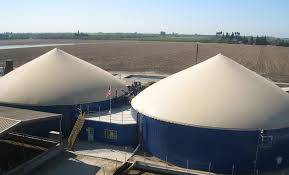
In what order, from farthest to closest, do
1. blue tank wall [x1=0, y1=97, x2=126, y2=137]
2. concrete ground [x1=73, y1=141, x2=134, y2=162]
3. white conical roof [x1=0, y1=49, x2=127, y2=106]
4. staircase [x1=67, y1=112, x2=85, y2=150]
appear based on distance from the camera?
white conical roof [x1=0, y1=49, x2=127, y2=106]
blue tank wall [x1=0, y1=97, x2=126, y2=137]
staircase [x1=67, y1=112, x2=85, y2=150]
concrete ground [x1=73, y1=141, x2=134, y2=162]

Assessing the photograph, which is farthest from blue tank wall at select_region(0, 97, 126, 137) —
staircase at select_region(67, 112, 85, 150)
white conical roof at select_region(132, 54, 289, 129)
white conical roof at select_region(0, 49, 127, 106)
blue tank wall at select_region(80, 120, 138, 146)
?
white conical roof at select_region(132, 54, 289, 129)

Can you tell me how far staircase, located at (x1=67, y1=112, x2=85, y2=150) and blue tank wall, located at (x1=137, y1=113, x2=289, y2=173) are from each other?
6620mm

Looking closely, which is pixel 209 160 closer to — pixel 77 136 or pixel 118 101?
pixel 77 136

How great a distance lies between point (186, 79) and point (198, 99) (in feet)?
9.21

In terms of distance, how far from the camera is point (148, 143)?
86.3 ft

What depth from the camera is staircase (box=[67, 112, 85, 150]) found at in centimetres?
2732

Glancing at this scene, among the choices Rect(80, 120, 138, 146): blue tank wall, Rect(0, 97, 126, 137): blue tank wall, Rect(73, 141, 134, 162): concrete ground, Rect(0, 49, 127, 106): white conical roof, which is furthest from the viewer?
Rect(0, 49, 127, 106): white conical roof

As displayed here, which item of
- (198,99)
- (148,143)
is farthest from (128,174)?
(198,99)

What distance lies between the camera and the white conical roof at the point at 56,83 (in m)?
30.3

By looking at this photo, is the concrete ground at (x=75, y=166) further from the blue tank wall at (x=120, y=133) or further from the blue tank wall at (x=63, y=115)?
the blue tank wall at (x=63, y=115)

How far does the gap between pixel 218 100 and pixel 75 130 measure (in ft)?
34.5

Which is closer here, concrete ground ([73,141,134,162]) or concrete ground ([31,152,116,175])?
concrete ground ([31,152,116,175])

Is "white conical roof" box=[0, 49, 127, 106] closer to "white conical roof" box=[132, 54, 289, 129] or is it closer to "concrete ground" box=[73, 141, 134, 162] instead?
"concrete ground" box=[73, 141, 134, 162]

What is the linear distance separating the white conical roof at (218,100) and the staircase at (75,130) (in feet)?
13.3
